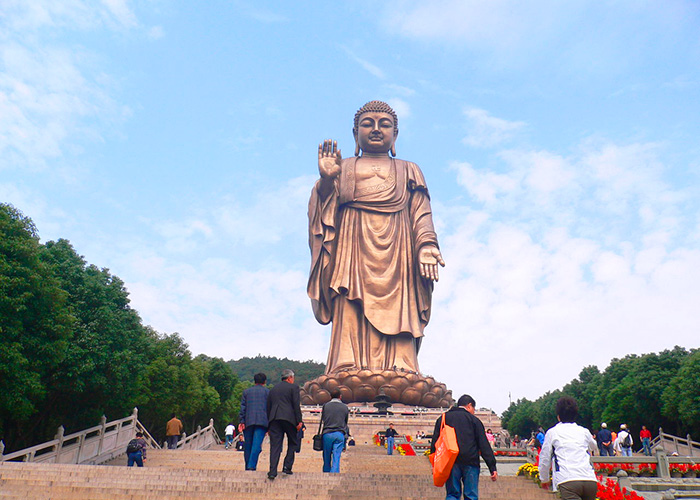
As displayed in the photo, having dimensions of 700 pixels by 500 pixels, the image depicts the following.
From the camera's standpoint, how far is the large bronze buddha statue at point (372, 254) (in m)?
19.0

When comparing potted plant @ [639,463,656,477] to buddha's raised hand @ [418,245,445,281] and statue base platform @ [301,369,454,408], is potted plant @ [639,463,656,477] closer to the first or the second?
statue base platform @ [301,369,454,408]

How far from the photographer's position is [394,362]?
1881cm

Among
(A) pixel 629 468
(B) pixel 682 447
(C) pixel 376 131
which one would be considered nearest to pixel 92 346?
(A) pixel 629 468

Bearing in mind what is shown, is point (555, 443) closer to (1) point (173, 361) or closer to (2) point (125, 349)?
(2) point (125, 349)

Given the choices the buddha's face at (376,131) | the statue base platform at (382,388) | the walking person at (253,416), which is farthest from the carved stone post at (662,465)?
the buddha's face at (376,131)

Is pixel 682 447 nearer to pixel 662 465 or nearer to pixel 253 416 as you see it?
pixel 662 465

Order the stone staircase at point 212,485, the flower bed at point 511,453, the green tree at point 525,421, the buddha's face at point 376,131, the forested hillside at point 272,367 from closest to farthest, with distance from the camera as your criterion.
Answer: the stone staircase at point 212,485 < the flower bed at point 511,453 < the buddha's face at point 376,131 < the green tree at point 525,421 < the forested hillside at point 272,367

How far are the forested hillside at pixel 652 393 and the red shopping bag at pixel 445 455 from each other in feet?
57.7

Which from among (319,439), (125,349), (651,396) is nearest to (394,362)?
(125,349)

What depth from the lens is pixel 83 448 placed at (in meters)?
10.3

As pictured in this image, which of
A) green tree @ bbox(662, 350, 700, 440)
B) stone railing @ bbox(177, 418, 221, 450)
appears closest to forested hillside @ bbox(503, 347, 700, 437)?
green tree @ bbox(662, 350, 700, 440)

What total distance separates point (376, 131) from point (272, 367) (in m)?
47.6

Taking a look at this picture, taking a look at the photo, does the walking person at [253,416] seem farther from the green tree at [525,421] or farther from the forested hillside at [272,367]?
the forested hillside at [272,367]

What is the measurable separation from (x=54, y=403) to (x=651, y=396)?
20133mm
